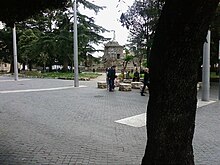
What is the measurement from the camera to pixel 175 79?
2.94 meters

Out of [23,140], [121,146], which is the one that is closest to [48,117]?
[23,140]

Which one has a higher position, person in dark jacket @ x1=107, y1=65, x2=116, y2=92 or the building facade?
the building facade

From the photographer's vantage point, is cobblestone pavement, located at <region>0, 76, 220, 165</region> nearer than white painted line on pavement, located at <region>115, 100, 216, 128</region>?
Yes

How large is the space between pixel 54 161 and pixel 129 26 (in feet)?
71.5

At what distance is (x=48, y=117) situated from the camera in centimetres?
917

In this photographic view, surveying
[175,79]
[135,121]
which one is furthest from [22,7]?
[175,79]

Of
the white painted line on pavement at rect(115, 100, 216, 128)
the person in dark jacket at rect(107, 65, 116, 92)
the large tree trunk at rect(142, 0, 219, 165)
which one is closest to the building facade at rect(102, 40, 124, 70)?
the person in dark jacket at rect(107, 65, 116, 92)

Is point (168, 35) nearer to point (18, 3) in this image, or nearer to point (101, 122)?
point (18, 3)

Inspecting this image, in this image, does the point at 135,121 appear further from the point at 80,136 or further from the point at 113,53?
the point at 113,53

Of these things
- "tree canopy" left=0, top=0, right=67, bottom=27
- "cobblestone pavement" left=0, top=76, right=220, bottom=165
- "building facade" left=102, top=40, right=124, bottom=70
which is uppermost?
"building facade" left=102, top=40, right=124, bottom=70

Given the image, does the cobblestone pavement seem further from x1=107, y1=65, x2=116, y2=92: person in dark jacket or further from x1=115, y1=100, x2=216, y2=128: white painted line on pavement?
x1=107, y1=65, x2=116, y2=92: person in dark jacket

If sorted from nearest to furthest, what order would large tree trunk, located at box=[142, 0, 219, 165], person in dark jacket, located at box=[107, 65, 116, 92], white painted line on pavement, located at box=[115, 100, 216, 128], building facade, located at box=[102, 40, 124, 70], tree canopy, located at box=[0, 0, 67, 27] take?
large tree trunk, located at box=[142, 0, 219, 165], tree canopy, located at box=[0, 0, 67, 27], white painted line on pavement, located at box=[115, 100, 216, 128], person in dark jacket, located at box=[107, 65, 116, 92], building facade, located at box=[102, 40, 124, 70]

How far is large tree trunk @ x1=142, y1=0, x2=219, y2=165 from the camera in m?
2.79

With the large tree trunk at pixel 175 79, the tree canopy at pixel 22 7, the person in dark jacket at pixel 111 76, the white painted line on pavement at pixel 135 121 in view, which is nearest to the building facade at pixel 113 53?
the person in dark jacket at pixel 111 76
